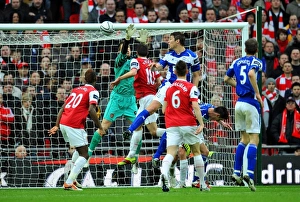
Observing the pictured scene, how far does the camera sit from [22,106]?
60.7 feet

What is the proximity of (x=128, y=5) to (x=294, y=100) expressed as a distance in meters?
5.24

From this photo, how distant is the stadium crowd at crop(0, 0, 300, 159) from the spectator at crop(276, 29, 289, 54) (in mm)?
26

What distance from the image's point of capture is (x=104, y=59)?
19531 millimetres

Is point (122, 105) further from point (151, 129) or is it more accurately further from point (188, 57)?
point (188, 57)

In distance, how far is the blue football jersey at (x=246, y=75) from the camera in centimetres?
1450

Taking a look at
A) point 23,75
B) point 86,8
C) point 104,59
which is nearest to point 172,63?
point 104,59

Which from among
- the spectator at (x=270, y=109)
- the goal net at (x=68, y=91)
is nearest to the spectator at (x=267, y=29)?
the spectator at (x=270, y=109)

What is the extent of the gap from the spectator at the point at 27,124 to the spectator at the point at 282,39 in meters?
7.29

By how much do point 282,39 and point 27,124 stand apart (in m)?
7.65

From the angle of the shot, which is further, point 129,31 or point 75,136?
point 129,31

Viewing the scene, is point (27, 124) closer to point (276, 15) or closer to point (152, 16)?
point (152, 16)

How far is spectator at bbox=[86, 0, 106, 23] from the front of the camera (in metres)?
22.1

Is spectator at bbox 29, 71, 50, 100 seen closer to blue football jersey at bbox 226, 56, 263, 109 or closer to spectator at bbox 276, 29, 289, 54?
blue football jersey at bbox 226, 56, 263, 109

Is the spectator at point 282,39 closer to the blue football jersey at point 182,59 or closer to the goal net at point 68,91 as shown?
the goal net at point 68,91
